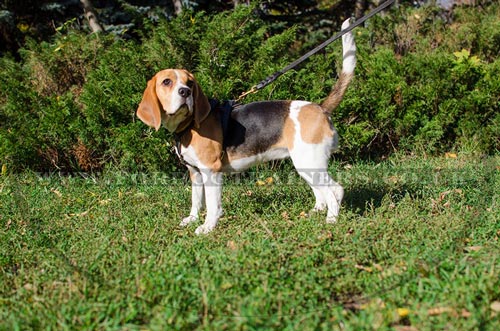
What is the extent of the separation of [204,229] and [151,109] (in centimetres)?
120

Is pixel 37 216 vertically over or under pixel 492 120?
over

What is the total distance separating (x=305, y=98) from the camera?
6887mm

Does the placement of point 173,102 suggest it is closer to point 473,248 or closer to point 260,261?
point 260,261

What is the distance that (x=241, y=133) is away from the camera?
4.68 m

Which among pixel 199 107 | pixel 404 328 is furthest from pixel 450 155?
pixel 404 328

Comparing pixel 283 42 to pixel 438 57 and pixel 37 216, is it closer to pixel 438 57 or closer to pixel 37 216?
pixel 438 57

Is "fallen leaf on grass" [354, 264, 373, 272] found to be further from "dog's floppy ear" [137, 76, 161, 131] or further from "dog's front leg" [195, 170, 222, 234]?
"dog's floppy ear" [137, 76, 161, 131]

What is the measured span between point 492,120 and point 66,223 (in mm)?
6213

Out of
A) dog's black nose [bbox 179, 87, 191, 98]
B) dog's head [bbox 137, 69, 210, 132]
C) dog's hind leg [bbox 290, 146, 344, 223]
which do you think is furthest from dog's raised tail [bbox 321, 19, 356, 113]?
dog's black nose [bbox 179, 87, 191, 98]

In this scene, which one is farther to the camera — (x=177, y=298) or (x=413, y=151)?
(x=413, y=151)

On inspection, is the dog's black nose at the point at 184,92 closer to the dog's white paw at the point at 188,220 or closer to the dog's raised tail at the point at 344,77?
the dog's white paw at the point at 188,220

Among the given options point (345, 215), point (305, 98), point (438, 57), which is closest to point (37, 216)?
point (345, 215)

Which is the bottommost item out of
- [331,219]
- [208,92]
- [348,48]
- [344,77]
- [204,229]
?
[331,219]

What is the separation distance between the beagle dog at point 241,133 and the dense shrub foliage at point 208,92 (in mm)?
1865
